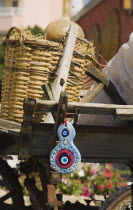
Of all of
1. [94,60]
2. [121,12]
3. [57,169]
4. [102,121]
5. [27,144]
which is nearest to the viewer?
[57,169]

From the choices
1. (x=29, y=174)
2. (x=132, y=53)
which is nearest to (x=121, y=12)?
(x=29, y=174)

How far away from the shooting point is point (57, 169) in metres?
3.50

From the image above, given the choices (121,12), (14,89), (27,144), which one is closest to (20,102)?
(14,89)

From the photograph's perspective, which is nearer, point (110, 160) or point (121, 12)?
point (110, 160)

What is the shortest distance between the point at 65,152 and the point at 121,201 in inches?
21.5

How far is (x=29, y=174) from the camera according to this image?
5.20 meters

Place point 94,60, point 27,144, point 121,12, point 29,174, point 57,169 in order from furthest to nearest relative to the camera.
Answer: point 121,12
point 29,174
point 94,60
point 27,144
point 57,169

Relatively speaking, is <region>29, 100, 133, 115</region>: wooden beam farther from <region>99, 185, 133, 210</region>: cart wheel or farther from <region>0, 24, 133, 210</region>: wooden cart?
<region>99, 185, 133, 210</region>: cart wheel

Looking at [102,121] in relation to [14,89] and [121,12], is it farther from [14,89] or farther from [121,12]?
[121,12]

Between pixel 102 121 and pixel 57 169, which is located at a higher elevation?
pixel 102 121

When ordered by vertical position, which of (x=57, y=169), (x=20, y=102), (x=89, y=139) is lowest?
(x=57, y=169)

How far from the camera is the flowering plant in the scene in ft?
25.7

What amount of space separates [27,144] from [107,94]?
785 millimetres

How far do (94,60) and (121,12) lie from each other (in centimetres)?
837
